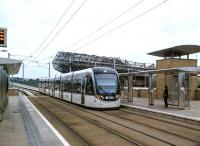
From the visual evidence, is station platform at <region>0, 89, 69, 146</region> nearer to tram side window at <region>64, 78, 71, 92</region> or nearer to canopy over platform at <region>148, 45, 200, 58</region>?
tram side window at <region>64, 78, 71, 92</region>

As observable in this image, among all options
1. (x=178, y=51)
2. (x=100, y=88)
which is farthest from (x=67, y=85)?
(x=100, y=88)

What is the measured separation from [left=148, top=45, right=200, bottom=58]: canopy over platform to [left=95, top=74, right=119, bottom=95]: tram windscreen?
8.66 metres

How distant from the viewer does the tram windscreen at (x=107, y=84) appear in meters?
24.5

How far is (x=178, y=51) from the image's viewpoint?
33344 mm

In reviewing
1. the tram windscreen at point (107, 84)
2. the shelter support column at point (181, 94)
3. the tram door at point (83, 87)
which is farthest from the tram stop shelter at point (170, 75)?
the tram door at point (83, 87)

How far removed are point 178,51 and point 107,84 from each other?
35.9 feet

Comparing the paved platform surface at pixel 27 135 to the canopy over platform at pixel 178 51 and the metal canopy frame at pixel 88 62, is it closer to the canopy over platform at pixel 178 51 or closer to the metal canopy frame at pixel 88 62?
the canopy over platform at pixel 178 51

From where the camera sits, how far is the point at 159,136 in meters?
13.0

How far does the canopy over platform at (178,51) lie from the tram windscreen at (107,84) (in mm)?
8663

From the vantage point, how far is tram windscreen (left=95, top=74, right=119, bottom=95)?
2445cm

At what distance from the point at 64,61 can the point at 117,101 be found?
65720 millimetres

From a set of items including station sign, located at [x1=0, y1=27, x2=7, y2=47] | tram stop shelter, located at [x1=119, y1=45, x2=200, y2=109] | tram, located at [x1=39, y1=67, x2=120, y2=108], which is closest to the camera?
station sign, located at [x1=0, y1=27, x2=7, y2=47]

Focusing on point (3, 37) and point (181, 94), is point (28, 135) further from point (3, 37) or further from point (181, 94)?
point (181, 94)

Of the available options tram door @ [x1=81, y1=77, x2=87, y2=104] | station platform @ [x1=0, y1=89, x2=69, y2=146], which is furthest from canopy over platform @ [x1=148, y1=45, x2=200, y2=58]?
station platform @ [x1=0, y1=89, x2=69, y2=146]
